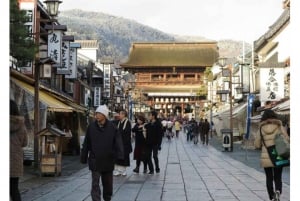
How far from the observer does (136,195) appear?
11742 millimetres

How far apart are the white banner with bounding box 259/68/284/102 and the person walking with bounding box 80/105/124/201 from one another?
17.7 metres

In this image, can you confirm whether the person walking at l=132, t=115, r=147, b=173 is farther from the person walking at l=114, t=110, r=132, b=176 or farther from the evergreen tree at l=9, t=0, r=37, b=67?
the evergreen tree at l=9, t=0, r=37, b=67

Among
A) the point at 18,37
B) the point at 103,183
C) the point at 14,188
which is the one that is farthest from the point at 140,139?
the point at 14,188

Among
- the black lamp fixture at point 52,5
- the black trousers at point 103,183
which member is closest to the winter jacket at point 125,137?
the black lamp fixture at point 52,5

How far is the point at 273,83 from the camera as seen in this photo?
26.2 metres

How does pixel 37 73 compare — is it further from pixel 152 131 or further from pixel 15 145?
pixel 15 145

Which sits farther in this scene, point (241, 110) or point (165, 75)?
point (165, 75)

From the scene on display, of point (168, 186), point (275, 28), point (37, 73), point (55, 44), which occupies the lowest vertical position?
point (168, 186)

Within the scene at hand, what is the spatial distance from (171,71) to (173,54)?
4622mm

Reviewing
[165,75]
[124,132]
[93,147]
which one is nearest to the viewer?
[93,147]

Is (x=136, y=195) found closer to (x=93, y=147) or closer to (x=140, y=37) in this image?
(x=93, y=147)
